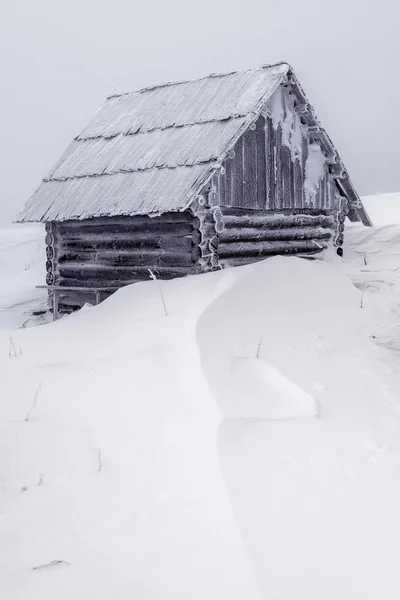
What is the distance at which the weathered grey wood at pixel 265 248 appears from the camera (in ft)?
33.0

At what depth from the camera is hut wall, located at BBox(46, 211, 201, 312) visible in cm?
964

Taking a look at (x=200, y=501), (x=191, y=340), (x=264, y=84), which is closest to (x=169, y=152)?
(x=264, y=84)

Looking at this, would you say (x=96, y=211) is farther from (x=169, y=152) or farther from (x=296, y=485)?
(x=296, y=485)

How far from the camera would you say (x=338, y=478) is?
5195 mm

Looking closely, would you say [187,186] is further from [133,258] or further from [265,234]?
[265,234]

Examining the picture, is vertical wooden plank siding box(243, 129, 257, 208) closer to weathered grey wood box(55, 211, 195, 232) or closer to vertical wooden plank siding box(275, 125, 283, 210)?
vertical wooden plank siding box(275, 125, 283, 210)

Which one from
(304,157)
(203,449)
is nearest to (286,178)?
(304,157)

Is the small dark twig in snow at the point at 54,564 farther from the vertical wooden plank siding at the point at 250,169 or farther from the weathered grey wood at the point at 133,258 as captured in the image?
the vertical wooden plank siding at the point at 250,169

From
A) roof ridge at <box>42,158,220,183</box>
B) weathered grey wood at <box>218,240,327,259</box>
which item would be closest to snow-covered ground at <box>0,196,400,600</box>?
weathered grey wood at <box>218,240,327,259</box>

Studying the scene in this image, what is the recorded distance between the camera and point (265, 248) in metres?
10.8

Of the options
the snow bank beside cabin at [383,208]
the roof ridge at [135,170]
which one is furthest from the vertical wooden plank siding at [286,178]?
the snow bank beside cabin at [383,208]

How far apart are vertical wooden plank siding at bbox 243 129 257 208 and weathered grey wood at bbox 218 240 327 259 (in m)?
0.62

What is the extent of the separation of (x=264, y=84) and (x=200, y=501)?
767 cm

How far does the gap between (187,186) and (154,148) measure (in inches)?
64.1
